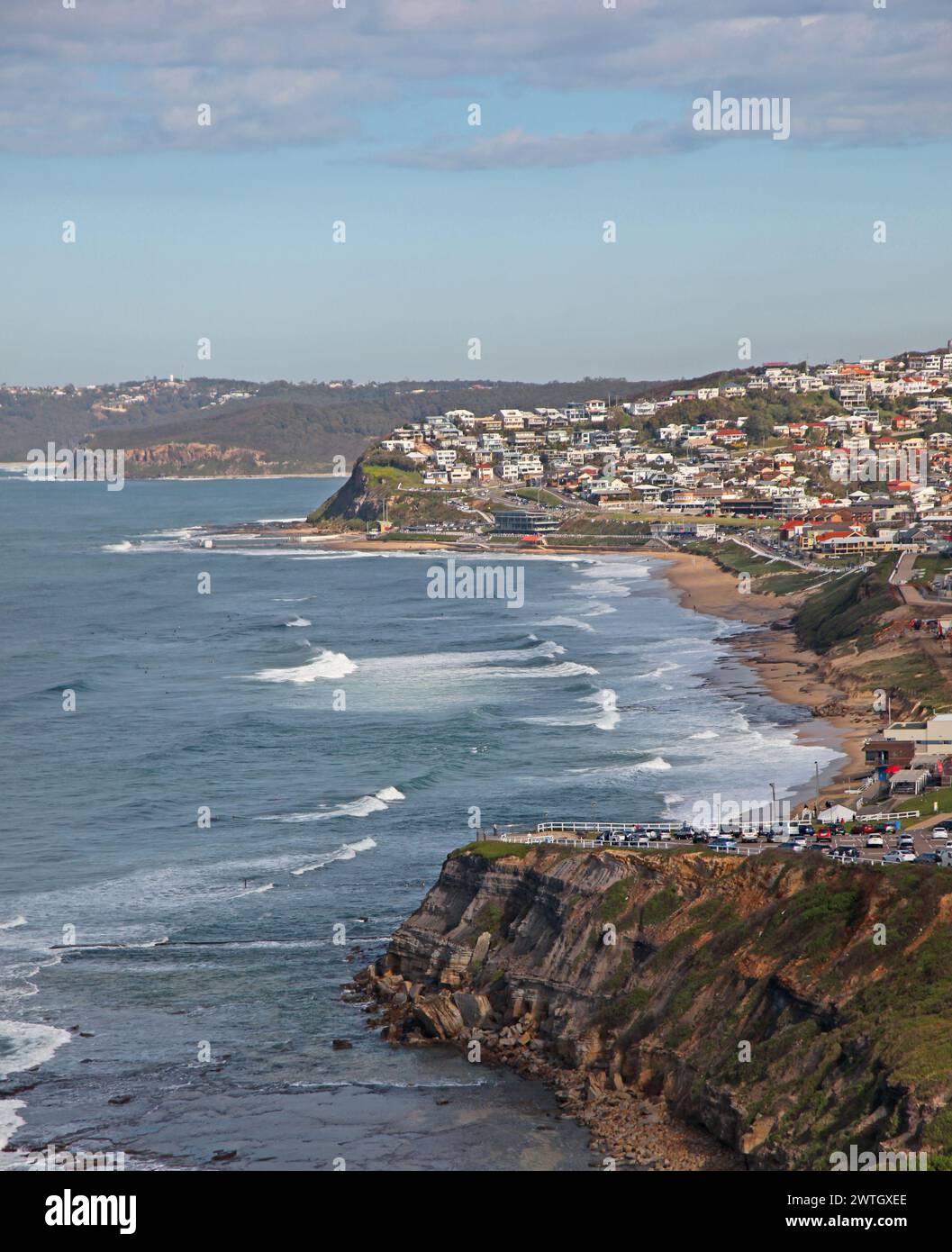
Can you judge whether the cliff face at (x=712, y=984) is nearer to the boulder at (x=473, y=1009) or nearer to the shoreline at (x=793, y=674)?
the boulder at (x=473, y=1009)

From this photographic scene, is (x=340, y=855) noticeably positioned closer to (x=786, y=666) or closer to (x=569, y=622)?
(x=786, y=666)

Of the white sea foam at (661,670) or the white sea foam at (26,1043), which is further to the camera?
the white sea foam at (661,670)

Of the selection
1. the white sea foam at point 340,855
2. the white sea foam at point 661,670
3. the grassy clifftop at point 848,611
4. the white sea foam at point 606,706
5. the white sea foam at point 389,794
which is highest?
the grassy clifftop at point 848,611

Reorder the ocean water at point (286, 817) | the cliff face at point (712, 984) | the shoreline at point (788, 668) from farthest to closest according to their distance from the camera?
the shoreline at point (788, 668)
the ocean water at point (286, 817)
the cliff face at point (712, 984)

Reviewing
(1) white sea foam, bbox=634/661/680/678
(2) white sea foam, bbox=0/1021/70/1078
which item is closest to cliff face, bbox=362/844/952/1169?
(2) white sea foam, bbox=0/1021/70/1078

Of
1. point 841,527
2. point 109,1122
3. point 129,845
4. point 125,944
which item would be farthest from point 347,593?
point 109,1122

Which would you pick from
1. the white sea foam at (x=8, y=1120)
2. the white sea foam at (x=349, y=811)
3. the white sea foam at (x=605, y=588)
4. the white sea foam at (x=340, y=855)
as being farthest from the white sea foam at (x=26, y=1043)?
the white sea foam at (x=605, y=588)

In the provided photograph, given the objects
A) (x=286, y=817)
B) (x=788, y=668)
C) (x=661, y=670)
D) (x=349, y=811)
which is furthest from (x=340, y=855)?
(x=788, y=668)
